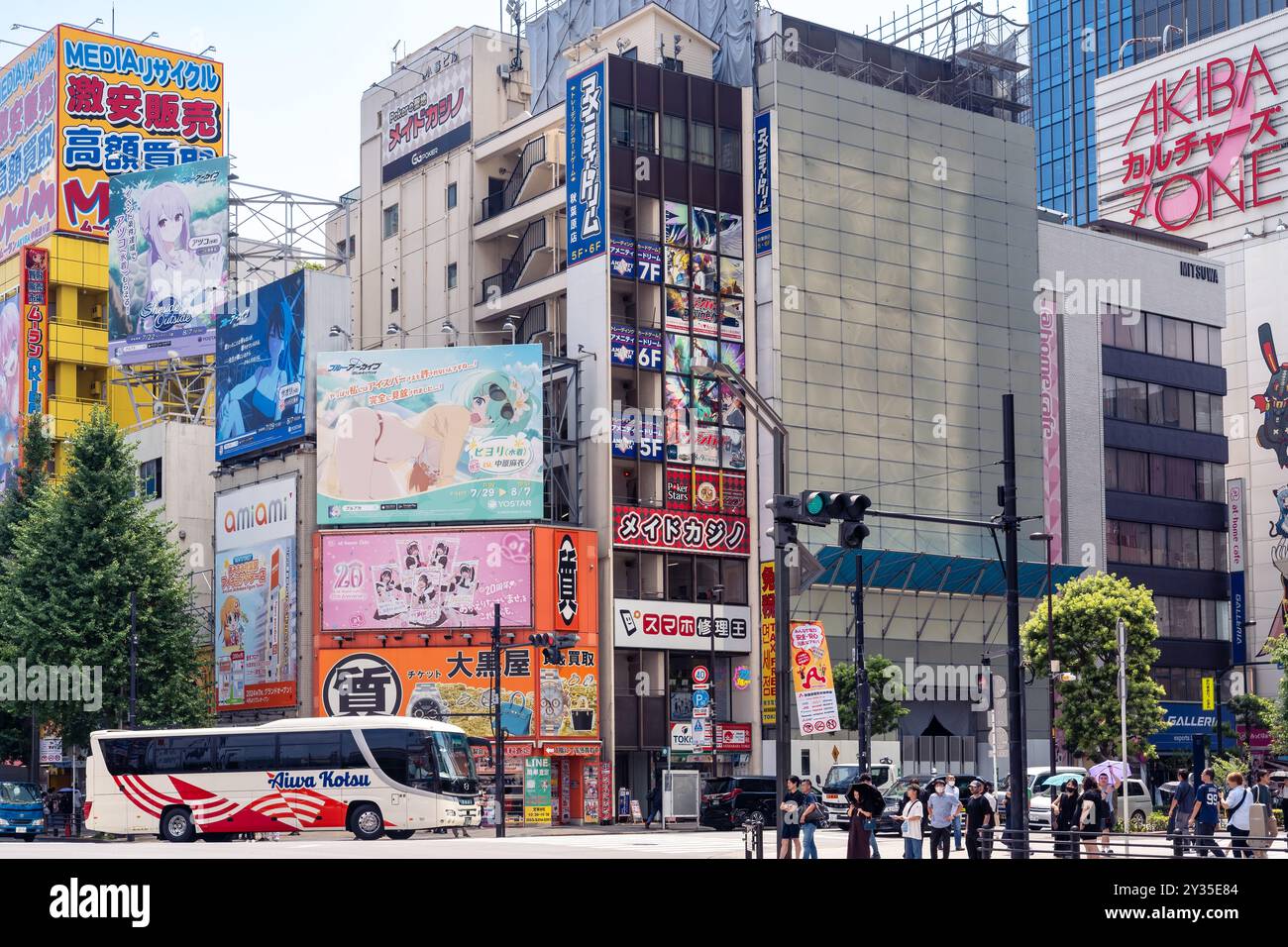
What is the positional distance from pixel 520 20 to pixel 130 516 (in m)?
36.8

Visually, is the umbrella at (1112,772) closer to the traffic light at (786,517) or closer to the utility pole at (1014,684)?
the utility pole at (1014,684)

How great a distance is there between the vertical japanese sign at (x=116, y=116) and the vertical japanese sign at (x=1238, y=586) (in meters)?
60.4

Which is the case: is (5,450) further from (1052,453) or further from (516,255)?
(1052,453)

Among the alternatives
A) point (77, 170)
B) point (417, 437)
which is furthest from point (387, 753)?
point (77, 170)

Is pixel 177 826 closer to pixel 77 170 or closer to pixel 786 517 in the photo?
pixel 786 517

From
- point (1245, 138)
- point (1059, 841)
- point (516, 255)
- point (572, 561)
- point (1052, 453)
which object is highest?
point (1245, 138)

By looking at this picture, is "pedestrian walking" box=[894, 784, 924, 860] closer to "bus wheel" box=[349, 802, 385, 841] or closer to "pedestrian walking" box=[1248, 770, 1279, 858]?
"pedestrian walking" box=[1248, 770, 1279, 858]

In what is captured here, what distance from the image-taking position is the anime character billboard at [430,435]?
69375 mm

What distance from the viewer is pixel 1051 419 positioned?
86.1 m

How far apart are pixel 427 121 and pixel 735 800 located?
4129 cm

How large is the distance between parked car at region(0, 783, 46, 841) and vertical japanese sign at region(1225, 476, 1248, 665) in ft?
214

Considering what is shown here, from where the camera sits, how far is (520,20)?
8888 cm

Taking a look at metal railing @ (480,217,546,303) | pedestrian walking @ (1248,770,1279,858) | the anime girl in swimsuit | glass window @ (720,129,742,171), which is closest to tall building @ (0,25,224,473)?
metal railing @ (480,217,546,303)
